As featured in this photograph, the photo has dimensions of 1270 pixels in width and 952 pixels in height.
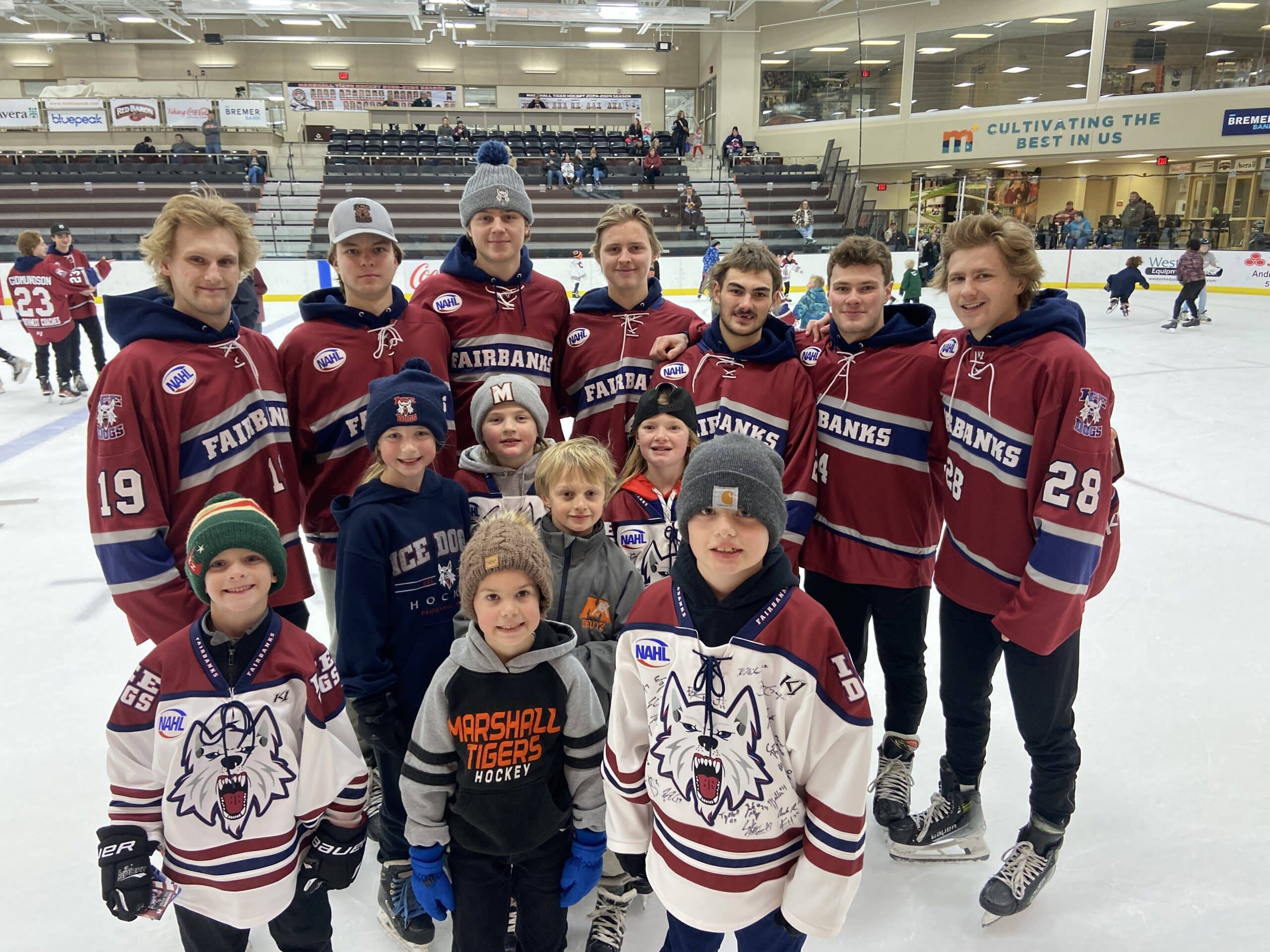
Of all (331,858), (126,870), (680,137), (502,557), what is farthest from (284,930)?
(680,137)

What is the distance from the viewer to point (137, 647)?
323 centimetres

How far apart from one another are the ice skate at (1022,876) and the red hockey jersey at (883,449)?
0.67 meters

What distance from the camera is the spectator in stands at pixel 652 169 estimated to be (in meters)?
18.9

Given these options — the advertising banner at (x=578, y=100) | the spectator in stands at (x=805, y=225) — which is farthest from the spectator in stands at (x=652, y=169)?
the advertising banner at (x=578, y=100)

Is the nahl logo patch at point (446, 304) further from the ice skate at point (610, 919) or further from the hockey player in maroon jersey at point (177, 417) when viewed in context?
the ice skate at point (610, 919)

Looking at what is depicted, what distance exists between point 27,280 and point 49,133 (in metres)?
20.9

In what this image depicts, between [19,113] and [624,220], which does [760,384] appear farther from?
[19,113]

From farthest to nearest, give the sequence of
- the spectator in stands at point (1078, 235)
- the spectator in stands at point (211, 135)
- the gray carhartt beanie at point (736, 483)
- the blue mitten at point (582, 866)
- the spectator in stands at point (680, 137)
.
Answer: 1. the spectator in stands at point (680, 137)
2. the spectator in stands at point (211, 135)
3. the spectator in stands at point (1078, 235)
4. the blue mitten at point (582, 866)
5. the gray carhartt beanie at point (736, 483)

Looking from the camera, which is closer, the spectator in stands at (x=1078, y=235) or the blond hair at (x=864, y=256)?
the blond hair at (x=864, y=256)

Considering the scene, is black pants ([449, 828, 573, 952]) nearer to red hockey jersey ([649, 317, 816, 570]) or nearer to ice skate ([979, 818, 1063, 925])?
red hockey jersey ([649, 317, 816, 570])

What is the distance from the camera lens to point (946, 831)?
2125 mm

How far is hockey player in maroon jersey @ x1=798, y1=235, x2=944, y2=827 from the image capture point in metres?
2.00

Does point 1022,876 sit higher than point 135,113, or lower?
lower

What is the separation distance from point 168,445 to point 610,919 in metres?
1.45
